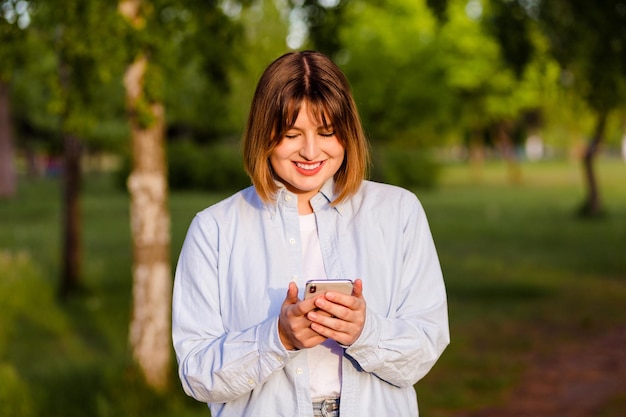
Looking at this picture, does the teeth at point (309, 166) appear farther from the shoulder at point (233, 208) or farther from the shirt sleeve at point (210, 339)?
the shirt sleeve at point (210, 339)

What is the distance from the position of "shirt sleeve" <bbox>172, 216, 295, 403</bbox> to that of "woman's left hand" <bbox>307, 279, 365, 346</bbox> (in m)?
0.14

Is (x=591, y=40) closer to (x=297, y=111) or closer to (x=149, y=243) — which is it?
(x=149, y=243)

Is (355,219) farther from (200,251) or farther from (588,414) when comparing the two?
(588,414)

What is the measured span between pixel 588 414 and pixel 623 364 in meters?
1.89

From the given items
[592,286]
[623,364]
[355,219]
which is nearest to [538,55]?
[623,364]

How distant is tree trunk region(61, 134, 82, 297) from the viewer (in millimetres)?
12977

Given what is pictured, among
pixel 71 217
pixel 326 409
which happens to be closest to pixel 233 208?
pixel 326 409

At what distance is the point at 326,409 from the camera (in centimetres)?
212

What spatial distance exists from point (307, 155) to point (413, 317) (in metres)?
0.46

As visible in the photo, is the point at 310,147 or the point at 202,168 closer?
the point at 310,147

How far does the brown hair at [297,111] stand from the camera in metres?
2.13

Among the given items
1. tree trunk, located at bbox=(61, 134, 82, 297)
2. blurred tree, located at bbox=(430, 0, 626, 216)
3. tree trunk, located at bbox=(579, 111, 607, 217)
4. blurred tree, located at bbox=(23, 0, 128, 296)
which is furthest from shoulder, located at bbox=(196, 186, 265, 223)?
tree trunk, located at bbox=(579, 111, 607, 217)

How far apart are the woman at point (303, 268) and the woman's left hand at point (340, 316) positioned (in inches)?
3.4

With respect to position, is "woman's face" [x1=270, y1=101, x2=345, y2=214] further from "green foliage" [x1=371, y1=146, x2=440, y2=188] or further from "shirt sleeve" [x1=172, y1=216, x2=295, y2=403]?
"green foliage" [x1=371, y1=146, x2=440, y2=188]
